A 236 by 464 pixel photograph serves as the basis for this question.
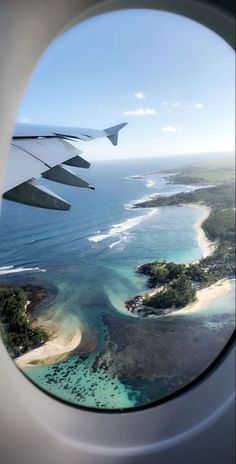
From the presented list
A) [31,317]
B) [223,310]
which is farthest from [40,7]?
[223,310]

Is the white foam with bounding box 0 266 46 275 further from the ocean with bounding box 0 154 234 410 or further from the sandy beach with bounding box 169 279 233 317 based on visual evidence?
the sandy beach with bounding box 169 279 233 317

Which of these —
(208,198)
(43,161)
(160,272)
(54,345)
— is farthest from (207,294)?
(43,161)

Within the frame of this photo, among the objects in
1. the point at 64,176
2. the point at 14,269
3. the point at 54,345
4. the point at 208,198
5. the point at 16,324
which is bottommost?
Result: the point at 54,345

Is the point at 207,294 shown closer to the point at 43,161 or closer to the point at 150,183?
the point at 150,183

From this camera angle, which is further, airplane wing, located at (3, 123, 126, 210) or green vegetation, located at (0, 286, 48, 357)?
green vegetation, located at (0, 286, 48, 357)

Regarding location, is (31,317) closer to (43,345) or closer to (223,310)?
(43,345)

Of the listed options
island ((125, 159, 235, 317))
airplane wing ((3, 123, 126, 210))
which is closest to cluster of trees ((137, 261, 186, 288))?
island ((125, 159, 235, 317))
